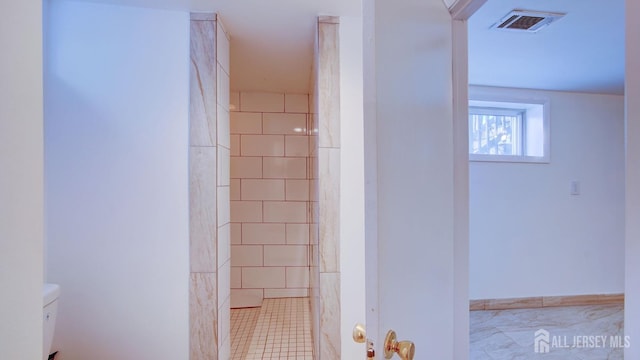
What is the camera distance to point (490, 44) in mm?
1758

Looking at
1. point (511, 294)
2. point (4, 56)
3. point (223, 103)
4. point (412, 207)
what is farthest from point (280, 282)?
point (4, 56)

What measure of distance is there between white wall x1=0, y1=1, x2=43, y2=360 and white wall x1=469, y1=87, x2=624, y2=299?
105 inches

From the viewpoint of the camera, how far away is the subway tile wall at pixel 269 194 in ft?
8.60

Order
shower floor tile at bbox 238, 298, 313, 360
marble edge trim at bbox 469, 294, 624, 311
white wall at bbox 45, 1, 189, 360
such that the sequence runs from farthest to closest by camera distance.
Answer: marble edge trim at bbox 469, 294, 624, 311
shower floor tile at bbox 238, 298, 313, 360
white wall at bbox 45, 1, 189, 360

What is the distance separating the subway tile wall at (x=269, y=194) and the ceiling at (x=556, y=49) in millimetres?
1560

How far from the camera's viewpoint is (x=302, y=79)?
2.30 metres

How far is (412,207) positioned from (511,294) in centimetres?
252

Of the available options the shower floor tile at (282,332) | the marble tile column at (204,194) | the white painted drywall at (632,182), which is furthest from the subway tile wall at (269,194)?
the white painted drywall at (632,182)

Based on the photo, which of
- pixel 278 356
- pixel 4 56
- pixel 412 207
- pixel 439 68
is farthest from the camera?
pixel 278 356

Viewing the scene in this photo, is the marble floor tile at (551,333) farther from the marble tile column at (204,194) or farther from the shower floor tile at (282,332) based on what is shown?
the marble tile column at (204,194)

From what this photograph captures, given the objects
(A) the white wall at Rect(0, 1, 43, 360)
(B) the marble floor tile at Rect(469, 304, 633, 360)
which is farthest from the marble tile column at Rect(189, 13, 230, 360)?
(B) the marble floor tile at Rect(469, 304, 633, 360)

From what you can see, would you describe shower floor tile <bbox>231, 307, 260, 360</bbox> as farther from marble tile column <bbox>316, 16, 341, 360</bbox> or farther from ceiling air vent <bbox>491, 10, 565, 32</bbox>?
ceiling air vent <bbox>491, 10, 565, 32</bbox>

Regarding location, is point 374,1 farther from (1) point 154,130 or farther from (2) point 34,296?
(1) point 154,130

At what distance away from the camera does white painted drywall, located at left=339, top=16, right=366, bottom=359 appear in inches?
54.6
